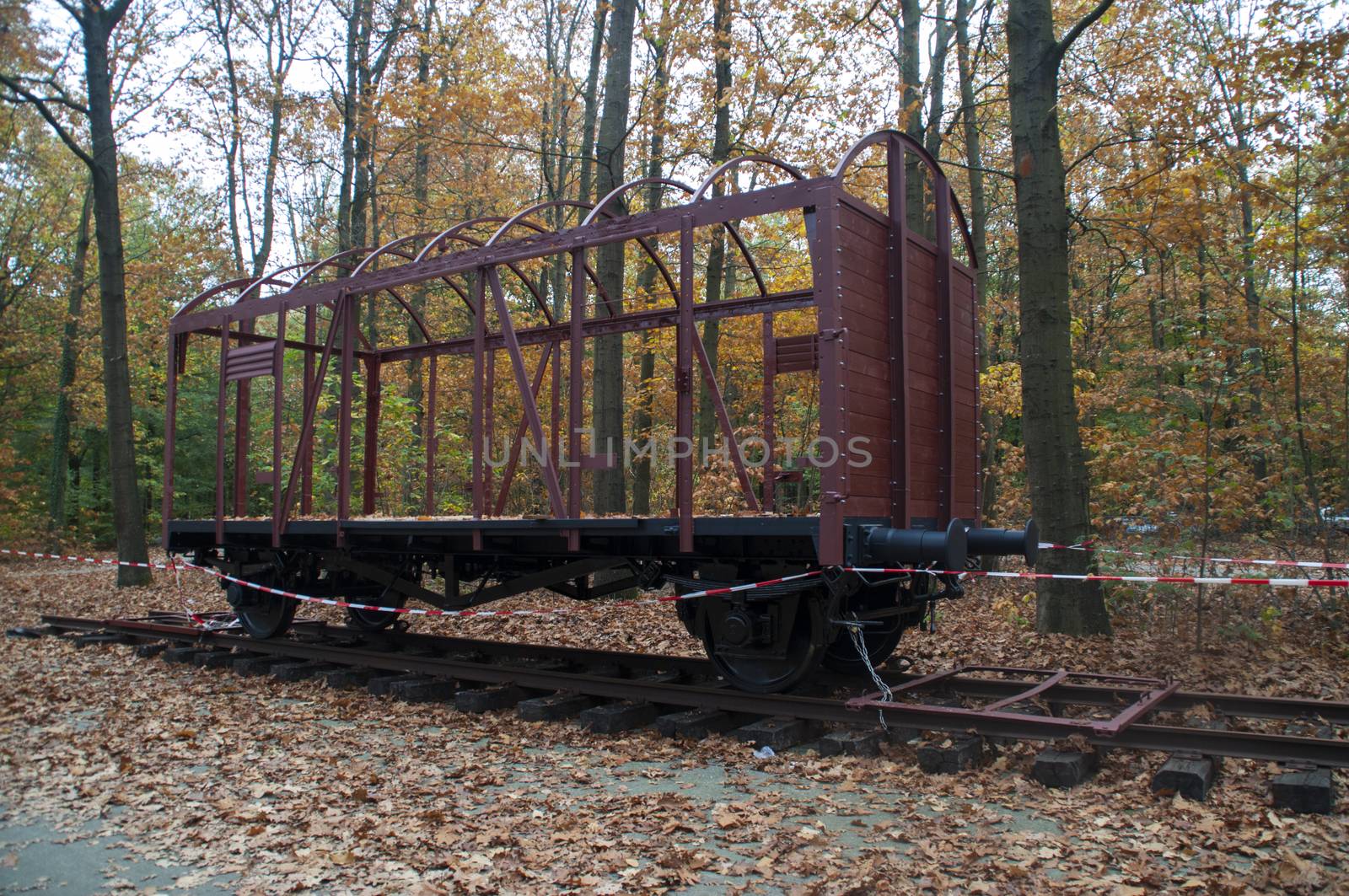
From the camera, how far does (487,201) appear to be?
77.6 feet

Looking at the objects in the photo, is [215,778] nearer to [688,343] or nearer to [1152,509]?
[688,343]

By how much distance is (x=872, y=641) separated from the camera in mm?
7871

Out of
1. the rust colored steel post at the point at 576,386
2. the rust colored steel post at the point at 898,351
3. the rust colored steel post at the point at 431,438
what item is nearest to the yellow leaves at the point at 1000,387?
the rust colored steel post at the point at 431,438

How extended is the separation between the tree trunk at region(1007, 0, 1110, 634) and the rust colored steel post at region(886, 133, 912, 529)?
291 centimetres

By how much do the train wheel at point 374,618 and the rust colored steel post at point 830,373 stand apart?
6054 millimetres

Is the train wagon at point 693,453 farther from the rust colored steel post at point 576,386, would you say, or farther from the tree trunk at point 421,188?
the tree trunk at point 421,188

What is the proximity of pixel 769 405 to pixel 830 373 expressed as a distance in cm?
282

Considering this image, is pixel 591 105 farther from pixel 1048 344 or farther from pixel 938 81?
pixel 1048 344

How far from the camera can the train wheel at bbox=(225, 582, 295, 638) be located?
35.5 ft

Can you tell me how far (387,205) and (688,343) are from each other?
18.8 m

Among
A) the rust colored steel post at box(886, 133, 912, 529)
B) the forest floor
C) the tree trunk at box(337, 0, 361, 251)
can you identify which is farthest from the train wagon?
the tree trunk at box(337, 0, 361, 251)

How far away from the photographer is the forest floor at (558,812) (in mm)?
3988

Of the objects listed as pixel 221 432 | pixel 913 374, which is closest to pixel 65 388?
pixel 221 432

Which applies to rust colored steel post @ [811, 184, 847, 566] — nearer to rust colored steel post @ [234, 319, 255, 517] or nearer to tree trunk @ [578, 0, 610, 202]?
rust colored steel post @ [234, 319, 255, 517]
